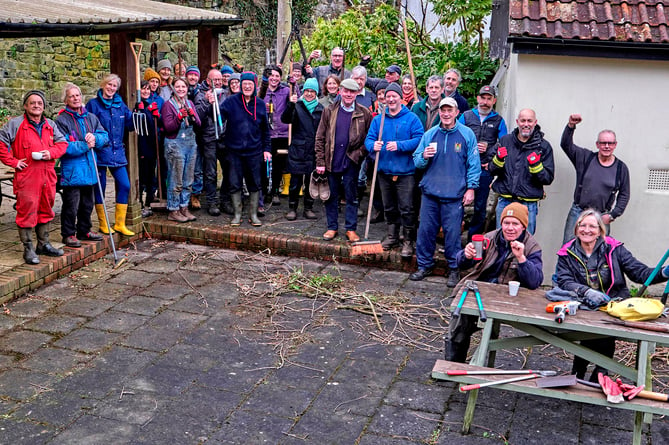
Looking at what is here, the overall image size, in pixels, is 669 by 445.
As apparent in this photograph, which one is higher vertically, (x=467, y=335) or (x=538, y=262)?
(x=538, y=262)

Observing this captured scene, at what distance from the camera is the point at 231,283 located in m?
7.84

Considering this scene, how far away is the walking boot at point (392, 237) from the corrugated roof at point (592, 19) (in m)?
2.58

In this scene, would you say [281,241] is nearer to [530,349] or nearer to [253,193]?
[253,193]

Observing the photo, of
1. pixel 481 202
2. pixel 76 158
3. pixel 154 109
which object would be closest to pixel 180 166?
pixel 154 109

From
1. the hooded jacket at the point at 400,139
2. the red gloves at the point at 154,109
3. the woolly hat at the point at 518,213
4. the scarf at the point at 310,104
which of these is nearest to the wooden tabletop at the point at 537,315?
the woolly hat at the point at 518,213

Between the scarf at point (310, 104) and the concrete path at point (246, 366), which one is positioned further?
the scarf at point (310, 104)

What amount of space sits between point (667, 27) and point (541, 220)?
237cm

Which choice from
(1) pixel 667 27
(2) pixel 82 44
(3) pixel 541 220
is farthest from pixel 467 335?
(2) pixel 82 44

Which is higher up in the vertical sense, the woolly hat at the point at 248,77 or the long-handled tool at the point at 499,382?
the woolly hat at the point at 248,77

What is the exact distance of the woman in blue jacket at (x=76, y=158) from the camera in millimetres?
7848

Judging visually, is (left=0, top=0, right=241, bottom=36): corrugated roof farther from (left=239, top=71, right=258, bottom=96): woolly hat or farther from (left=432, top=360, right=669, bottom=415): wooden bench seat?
(left=432, top=360, right=669, bottom=415): wooden bench seat

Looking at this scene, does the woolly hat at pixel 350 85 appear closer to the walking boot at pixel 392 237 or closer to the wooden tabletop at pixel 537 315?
the walking boot at pixel 392 237

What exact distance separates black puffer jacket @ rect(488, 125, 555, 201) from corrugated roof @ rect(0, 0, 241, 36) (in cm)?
437

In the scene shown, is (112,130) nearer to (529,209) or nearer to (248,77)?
(248,77)
